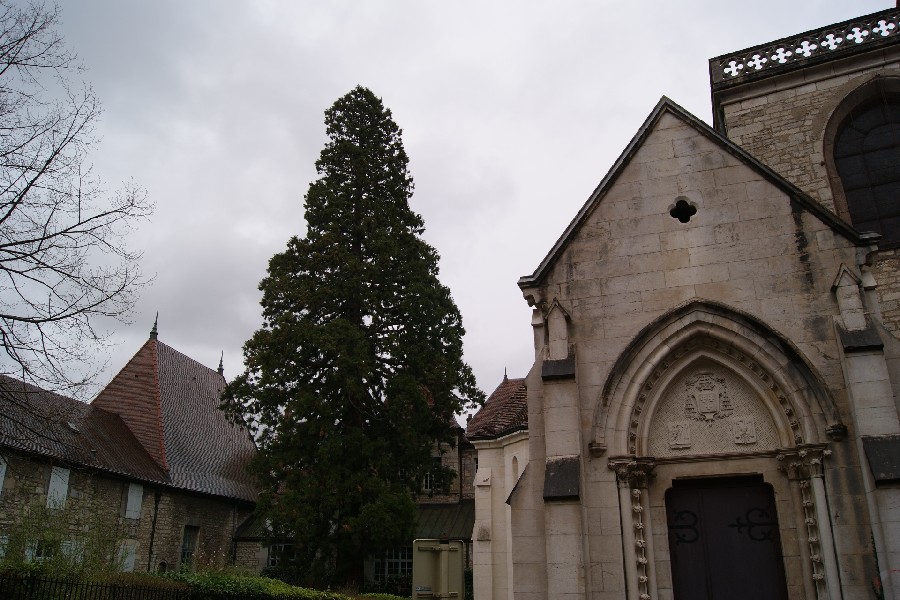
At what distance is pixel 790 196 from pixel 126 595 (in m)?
13.6

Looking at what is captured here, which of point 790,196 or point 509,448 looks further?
point 509,448

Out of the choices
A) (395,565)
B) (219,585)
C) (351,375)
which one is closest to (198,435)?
(395,565)

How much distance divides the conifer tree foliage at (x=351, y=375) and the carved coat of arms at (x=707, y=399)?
41.8 ft

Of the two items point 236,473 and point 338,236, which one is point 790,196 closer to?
point 338,236

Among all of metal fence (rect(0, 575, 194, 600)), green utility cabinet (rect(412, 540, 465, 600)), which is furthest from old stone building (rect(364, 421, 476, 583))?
green utility cabinet (rect(412, 540, 465, 600))

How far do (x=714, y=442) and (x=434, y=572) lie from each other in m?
4.36

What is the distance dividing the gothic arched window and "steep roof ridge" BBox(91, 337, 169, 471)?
83.3 feet

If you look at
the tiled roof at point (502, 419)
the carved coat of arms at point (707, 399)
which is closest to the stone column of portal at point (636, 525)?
the carved coat of arms at point (707, 399)

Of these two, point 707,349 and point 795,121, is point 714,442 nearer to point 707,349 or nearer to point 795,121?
point 707,349

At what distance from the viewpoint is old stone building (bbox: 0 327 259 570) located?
21.1 m

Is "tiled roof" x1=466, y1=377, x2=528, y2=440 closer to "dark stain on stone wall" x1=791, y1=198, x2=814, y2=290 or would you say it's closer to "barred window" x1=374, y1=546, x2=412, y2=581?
"dark stain on stone wall" x1=791, y1=198, x2=814, y2=290

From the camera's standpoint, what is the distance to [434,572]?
987 centimetres

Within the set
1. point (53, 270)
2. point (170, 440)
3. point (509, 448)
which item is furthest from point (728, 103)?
point (170, 440)

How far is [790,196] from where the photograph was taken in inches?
386
